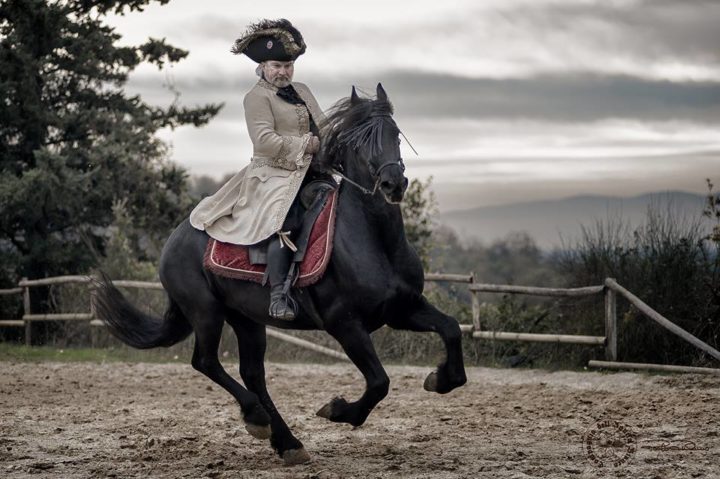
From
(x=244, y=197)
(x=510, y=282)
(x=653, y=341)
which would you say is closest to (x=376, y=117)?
(x=244, y=197)

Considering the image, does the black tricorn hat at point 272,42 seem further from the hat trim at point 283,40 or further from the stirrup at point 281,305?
the stirrup at point 281,305

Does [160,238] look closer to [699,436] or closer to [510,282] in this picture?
[510,282]

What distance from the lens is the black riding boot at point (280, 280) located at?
6516mm

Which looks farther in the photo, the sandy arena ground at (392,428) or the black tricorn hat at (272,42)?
the black tricorn hat at (272,42)

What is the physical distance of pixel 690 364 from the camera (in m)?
11.4

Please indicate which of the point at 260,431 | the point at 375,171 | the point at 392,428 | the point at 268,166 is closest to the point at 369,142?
the point at 375,171

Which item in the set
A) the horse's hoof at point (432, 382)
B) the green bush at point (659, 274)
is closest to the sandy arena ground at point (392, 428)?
the horse's hoof at point (432, 382)

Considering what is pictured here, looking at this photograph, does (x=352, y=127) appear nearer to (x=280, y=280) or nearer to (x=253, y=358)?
(x=280, y=280)

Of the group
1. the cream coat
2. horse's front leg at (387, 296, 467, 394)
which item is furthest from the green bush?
the cream coat

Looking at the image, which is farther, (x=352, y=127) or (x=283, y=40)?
(x=283, y=40)

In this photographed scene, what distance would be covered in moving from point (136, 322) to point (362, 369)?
2729 mm

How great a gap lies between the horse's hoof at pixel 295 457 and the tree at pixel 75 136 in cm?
1139

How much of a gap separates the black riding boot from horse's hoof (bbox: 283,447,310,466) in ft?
3.12

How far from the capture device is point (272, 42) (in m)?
6.94
